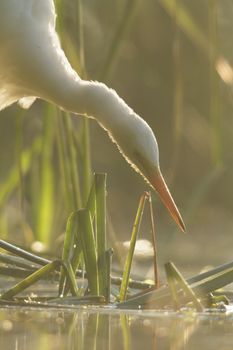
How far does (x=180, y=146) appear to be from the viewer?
8.43m

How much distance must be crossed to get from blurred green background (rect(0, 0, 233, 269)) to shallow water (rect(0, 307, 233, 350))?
2.07 meters

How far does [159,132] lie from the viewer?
8.52m

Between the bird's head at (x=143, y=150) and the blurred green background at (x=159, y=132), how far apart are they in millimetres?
1532

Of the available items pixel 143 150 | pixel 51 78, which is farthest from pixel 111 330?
pixel 51 78

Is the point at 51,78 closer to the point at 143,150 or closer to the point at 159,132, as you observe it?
the point at 143,150

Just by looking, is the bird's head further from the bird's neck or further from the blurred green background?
the blurred green background

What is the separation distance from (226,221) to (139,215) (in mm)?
3266

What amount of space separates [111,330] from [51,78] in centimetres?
148

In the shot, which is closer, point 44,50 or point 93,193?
point 93,193

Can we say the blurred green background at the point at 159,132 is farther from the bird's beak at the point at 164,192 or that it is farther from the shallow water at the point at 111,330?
the shallow water at the point at 111,330

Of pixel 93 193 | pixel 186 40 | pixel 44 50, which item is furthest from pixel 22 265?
pixel 186 40

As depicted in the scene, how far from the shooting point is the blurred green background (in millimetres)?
6852

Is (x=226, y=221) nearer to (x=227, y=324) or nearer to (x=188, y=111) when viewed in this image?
(x=188, y=111)

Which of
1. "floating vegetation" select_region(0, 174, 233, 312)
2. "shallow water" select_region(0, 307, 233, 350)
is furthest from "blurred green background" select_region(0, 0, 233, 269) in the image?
"shallow water" select_region(0, 307, 233, 350)
